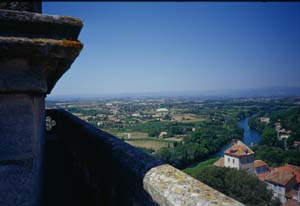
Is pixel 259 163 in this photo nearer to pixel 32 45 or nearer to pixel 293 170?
pixel 293 170

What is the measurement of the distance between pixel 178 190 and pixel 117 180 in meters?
0.84

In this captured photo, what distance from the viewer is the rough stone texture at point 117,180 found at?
133 centimetres

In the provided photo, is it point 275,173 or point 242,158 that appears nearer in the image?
point 275,173

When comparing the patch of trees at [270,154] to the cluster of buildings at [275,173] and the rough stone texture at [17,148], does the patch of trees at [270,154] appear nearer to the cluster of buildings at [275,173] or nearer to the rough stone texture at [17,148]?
the cluster of buildings at [275,173]

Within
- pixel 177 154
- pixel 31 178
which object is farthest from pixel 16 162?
pixel 177 154

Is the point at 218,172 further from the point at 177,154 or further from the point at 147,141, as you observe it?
the point at 147,141

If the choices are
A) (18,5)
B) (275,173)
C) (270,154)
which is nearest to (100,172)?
(18,5)

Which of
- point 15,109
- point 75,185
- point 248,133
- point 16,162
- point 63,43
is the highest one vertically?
point 63,43

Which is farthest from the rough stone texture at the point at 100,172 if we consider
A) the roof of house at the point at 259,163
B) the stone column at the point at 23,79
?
the roof of house at the point at 259,163

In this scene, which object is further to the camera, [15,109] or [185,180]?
[185,180]

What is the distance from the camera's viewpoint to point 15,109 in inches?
51.9

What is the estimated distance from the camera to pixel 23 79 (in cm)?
134

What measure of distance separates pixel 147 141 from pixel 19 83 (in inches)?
2281

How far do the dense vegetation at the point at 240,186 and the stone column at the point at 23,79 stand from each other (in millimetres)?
23944
